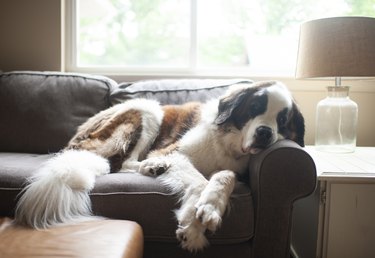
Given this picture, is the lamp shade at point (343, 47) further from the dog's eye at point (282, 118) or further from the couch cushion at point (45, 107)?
the couch cushion at point (45, 107)

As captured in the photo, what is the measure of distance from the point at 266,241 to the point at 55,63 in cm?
204

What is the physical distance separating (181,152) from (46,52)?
1.57 m

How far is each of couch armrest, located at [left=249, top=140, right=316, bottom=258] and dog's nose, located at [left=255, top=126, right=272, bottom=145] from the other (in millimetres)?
70

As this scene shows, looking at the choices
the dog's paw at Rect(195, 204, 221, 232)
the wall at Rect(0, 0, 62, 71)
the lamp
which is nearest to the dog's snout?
the dog's paw at Rect(195, 204, 221, 232)

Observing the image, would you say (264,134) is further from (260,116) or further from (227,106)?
(227,106)

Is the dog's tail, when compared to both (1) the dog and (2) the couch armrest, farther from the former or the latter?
(2) the couch armrest

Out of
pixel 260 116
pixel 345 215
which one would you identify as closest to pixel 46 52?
pixel 260 116

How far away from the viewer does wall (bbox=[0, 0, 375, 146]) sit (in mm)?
2615

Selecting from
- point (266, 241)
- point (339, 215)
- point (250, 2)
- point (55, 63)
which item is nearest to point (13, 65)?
point (55, 63)

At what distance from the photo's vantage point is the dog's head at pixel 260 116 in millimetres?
Result: 1575

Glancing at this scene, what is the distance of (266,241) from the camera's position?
148cm

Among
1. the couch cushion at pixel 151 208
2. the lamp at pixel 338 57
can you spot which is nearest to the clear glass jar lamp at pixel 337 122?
the lamp at pixel 338 57

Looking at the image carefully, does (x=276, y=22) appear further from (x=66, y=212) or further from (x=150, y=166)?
(x=66, y=212)

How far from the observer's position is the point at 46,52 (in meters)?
2.73
